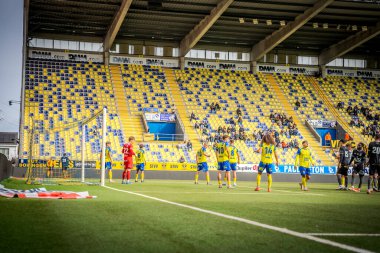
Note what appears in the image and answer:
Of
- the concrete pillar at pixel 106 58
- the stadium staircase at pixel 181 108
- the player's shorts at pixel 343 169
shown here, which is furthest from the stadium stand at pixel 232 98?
the player's shorts at pixel 343 169

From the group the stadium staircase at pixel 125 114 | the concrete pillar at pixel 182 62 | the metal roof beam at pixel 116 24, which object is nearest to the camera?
the metal roof beam at pixel 116 24

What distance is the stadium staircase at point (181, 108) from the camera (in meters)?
41.9

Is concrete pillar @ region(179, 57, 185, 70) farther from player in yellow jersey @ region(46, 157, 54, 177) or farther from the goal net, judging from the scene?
player in yellow jersey @ region(46, 157, 54, 177)

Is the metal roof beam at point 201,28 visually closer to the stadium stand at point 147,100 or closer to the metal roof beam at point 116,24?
the stadium stand at point 147,100

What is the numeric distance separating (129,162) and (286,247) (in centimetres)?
1749

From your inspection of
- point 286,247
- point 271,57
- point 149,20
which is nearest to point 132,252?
point 286,247

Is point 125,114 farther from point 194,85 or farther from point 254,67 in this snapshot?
point 254,67

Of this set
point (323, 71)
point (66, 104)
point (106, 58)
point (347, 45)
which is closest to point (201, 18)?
point (106, 58)

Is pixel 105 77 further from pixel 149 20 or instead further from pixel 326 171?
pixel 326 171

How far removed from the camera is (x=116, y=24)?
132 ft

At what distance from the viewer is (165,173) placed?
37.4m

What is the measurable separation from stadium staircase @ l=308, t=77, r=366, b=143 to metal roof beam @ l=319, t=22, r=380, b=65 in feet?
8.42

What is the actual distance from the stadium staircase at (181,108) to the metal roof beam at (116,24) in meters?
6.13

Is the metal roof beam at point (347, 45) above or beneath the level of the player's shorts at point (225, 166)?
above
